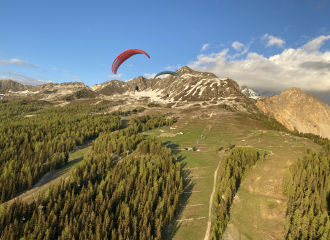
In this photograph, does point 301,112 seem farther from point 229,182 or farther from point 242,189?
point 229,182

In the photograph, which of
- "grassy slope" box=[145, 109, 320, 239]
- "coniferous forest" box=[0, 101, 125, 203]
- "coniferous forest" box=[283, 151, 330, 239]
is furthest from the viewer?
"coniferous forest" box=[0, 101, 125, 203]

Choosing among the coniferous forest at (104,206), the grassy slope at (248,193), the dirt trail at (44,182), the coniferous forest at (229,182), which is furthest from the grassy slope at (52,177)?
the coniferous forest at (229,182)

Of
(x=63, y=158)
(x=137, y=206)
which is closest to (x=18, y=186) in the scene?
(x=63, y=158)

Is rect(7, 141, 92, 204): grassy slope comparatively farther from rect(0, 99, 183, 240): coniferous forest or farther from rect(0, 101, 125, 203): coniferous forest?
rect(0, 99, 183, 240): coniferous forest

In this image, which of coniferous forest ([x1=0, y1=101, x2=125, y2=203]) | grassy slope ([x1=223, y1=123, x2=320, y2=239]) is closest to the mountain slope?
grassy slope ([x1=223, y1=123, x2=320, y2=239])

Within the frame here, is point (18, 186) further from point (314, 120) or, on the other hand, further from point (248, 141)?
point (314, 120)
